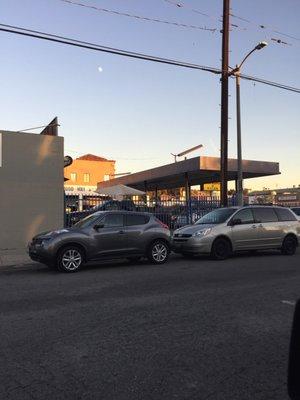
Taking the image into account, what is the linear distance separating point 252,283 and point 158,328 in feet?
13.6

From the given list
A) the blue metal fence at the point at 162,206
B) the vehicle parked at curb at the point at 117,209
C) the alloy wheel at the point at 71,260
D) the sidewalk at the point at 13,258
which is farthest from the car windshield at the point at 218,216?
the blue metal fence at the point at 162,206

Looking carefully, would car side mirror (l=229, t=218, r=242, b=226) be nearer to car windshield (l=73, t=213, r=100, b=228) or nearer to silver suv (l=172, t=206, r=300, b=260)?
silver suv (l=172, t=206, r=300, b=260)

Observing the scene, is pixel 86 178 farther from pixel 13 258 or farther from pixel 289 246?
pixel 289 246

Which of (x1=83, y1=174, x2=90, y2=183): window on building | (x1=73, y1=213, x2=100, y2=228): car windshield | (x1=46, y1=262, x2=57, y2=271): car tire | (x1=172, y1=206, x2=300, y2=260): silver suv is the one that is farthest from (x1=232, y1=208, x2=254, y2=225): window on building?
(x1=83, y1=174, x2=90, y2=183): window on building

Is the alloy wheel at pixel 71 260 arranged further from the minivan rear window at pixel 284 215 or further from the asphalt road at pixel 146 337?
the minivan rear window at pixel 284 215

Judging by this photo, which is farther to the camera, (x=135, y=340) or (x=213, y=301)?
(x=213, y=301)

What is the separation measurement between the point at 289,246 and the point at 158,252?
4989 mm

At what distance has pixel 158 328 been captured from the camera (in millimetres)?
6707

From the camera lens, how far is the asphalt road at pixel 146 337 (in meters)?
4.64

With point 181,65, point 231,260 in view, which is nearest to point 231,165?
point 181,65

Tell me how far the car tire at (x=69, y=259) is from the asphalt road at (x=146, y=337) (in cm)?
117

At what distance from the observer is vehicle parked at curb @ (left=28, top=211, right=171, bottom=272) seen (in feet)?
40.9

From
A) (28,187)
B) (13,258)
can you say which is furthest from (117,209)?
(13,258)

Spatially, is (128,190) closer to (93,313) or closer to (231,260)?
(231,260)
